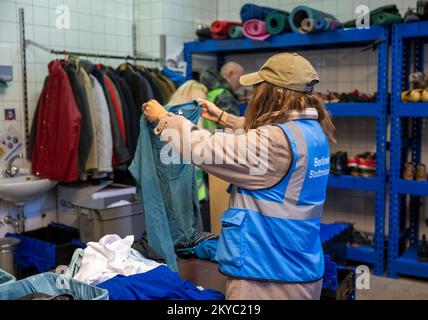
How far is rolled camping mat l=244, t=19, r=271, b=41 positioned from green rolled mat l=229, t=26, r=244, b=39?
0.12 m

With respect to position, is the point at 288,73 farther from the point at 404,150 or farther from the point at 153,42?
the point at 153,42

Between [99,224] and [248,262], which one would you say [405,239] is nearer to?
[99,224]

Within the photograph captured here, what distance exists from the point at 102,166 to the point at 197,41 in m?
1.80

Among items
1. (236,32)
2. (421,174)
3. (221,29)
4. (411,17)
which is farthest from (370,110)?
(221,29)

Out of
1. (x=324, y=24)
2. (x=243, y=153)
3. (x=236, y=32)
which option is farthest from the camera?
(x=236, y=32)

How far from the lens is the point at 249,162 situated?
1.93m

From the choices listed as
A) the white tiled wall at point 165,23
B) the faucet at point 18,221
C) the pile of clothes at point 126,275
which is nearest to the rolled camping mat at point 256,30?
the white tiled wall at point 165,23

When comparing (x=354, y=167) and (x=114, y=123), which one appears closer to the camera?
(x=114, y=123)

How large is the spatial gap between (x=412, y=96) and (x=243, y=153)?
2921 mm

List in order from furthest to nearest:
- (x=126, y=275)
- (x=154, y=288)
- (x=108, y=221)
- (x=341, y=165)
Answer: (x=341, y=165) < (x=108, y=221) < (x=126, y=275) < (x=154, y=288)

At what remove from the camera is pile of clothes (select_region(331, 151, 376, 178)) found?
4777 mm

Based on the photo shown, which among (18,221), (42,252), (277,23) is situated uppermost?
(277,23)

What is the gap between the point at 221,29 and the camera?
5316 millimetres
